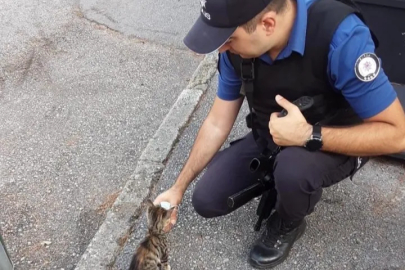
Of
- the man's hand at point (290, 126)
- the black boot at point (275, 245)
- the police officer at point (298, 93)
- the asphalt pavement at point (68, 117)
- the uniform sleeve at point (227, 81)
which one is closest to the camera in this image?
the police officer at point (298, 93)

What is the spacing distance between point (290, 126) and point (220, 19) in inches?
23.0

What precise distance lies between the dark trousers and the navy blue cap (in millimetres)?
680

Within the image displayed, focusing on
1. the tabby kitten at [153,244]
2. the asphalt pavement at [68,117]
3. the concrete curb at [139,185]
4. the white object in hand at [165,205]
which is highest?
the white object in hand at [165,205]

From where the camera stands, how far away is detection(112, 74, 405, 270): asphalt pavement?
2.95m

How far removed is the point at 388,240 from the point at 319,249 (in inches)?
15.6

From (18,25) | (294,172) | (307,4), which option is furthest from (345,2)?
(18,25)

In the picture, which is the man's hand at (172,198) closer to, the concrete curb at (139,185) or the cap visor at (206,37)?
the concrete curb at (139,185)

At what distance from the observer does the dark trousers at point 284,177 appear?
2547mm

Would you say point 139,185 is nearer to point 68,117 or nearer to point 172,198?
point 172,198

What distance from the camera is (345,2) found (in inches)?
97.1

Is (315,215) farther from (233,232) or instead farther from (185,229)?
(185,229)

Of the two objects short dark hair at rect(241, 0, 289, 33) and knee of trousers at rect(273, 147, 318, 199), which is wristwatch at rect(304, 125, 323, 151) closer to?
knee of trousers at rect(273, 147, 318, 199)

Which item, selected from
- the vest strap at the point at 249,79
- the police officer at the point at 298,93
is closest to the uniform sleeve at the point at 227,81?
the police officer at the point at 298,93

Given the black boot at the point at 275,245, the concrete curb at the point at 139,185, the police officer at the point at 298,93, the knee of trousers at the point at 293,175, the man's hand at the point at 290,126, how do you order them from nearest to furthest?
1. the police officer at the point at 298,93
2. the man's hand at the point at 290,126
3. the knee of trousers at the point at 293,175
4. the black boot at the point at 275,245
5. the concrete curb at the point at 139,185
